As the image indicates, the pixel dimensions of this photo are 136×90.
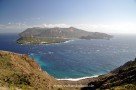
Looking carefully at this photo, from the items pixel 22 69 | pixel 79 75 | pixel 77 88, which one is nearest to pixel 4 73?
pixel 22 69

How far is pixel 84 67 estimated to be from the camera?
152 metres

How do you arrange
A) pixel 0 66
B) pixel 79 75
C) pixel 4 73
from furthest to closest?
pixel 79 75 < pixel 0 66 < pixel 4 73

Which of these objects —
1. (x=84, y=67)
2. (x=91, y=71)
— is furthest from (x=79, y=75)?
(x=84, y=67)

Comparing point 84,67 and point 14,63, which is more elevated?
point 14,63

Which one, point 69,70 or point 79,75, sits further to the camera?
point 69,70

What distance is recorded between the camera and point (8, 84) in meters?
61.9

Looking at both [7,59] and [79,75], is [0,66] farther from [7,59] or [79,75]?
[79,75]

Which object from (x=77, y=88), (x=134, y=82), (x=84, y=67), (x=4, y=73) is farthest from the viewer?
(x=84, y=67)

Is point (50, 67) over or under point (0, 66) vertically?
under

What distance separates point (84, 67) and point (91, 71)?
46.9 feet

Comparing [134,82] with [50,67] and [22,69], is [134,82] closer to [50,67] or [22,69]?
[22,69]

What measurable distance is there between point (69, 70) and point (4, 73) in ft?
244

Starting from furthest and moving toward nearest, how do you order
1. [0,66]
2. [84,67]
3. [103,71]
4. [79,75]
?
[84,67] → [103,71] → [79,75] → [0,66]

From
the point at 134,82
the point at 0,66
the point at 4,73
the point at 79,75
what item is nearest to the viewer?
the point at 134,82
